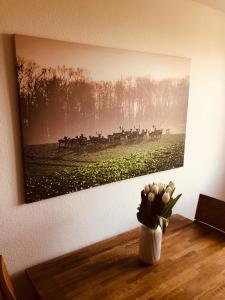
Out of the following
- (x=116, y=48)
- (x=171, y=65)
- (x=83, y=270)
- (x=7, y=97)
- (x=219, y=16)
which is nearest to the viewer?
(x=7, y=97)

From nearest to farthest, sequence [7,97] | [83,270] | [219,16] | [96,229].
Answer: [7,97] → [83,270] → [96,229] → [219,16]

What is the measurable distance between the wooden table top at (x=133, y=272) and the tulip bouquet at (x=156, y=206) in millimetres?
256

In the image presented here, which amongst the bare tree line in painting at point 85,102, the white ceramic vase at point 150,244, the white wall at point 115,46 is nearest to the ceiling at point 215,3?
the white wall at point 115,46

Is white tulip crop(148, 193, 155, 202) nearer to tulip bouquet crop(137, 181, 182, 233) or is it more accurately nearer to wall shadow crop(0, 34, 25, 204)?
tulip bouquet crop(137, 181, 182, 233)

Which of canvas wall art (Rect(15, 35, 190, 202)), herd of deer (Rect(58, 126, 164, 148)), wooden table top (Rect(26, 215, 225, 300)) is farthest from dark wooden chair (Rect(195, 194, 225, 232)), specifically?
herd of deer (Rect(58, 126, 164, 148))

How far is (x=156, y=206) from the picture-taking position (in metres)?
1.38

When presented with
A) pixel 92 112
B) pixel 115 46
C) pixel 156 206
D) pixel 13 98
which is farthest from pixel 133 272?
pixel 115 46

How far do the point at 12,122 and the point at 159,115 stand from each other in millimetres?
1039

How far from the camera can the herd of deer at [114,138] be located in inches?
57.6

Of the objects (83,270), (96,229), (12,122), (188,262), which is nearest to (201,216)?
(188,262)

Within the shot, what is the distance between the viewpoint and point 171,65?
1834mm

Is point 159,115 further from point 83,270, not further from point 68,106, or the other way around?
point 83,270

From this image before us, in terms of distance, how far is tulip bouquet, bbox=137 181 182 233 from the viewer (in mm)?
1370

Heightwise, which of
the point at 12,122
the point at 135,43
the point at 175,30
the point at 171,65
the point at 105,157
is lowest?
the point at 105,157
